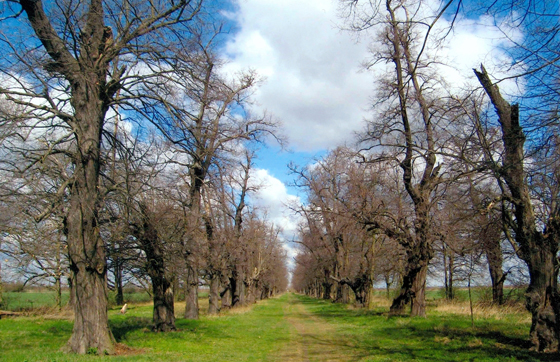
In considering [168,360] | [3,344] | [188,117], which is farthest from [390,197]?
[3,344]

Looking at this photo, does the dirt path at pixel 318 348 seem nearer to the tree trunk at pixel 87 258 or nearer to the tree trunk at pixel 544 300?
the tree trunk at pixel 544 300

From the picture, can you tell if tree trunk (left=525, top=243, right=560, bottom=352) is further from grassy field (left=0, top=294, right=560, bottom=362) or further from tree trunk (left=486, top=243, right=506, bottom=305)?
tree trunk (left=486, top=243, right=506, bottom=305)

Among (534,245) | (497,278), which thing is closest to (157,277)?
(534,245)

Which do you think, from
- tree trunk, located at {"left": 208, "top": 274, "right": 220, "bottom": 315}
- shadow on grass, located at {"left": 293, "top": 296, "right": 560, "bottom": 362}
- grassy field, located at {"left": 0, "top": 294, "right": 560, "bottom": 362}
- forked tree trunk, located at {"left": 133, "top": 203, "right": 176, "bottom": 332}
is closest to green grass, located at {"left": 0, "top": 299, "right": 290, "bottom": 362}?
grassy field, located at {"left": 0, "top": 294, "right": 560, "bottom": 362}

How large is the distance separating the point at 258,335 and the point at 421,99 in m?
10.7

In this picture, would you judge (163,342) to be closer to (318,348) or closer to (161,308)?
(161,308)

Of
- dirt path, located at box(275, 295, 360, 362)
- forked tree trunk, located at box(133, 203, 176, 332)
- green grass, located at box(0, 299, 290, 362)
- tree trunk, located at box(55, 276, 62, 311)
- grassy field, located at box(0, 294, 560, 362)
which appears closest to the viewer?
green grass, located at box(0, 299, 290, 362)

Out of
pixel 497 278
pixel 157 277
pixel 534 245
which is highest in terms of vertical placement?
pixel 534 245

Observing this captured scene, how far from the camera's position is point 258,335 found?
1500cm

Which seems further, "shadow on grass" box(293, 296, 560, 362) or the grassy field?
the grassy field

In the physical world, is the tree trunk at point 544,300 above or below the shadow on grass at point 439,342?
above

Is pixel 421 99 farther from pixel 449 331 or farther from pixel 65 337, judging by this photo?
pixel 65 337

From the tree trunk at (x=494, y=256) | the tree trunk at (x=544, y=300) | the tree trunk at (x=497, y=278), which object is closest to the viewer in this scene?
the tree trunk at (x=544, y=300)

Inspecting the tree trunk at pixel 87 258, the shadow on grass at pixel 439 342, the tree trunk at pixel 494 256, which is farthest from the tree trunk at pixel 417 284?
the tree trunk at pixel 87 258
